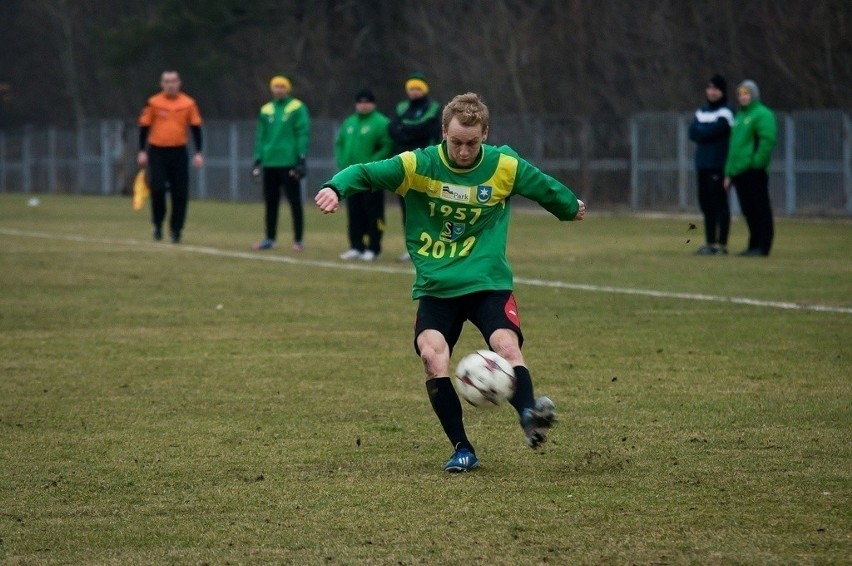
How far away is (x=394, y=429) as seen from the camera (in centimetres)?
762

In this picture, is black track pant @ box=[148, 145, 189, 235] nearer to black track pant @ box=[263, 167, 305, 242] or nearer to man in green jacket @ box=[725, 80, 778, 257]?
black track pant @ box=[263, 167, 305, 242]

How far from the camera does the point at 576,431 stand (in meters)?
7.51

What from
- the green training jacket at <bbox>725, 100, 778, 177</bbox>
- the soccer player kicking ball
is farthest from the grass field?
the green training jacket at <bbox>725, 100, 778, 177</bbox>

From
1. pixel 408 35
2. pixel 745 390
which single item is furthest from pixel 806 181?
pixel 745 390

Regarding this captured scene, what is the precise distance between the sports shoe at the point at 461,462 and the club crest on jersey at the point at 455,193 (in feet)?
3.50

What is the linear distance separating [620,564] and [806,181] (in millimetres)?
25772

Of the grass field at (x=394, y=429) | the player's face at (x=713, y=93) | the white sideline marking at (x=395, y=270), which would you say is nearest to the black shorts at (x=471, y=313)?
the grass field at (x=394, y=429)

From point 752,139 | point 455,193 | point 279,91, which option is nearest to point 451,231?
point 455,193

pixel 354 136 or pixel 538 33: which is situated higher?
pixel 538 33

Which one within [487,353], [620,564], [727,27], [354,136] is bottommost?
[620,564]

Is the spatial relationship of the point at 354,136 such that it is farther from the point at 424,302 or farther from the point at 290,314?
the point at 424,302

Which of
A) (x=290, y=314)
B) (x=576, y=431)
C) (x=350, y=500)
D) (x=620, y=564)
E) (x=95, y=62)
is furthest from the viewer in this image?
(x=95, y=62)

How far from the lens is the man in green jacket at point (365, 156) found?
18.6m

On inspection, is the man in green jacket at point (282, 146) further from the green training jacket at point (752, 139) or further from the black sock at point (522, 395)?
the black sock at point (522, 395)
